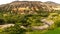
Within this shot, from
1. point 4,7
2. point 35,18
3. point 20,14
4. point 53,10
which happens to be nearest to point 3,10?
point 4,7

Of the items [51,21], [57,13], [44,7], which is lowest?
[51,21]

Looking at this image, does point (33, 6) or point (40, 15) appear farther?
point (33, 6)

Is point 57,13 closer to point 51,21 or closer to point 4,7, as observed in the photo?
point 51,21

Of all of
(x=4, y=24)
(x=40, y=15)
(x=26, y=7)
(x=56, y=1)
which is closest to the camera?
(x=4, y=24)

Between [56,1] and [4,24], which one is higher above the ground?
[56,1]

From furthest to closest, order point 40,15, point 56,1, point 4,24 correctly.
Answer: point 56,1 < point 40,15 < point 4,24
